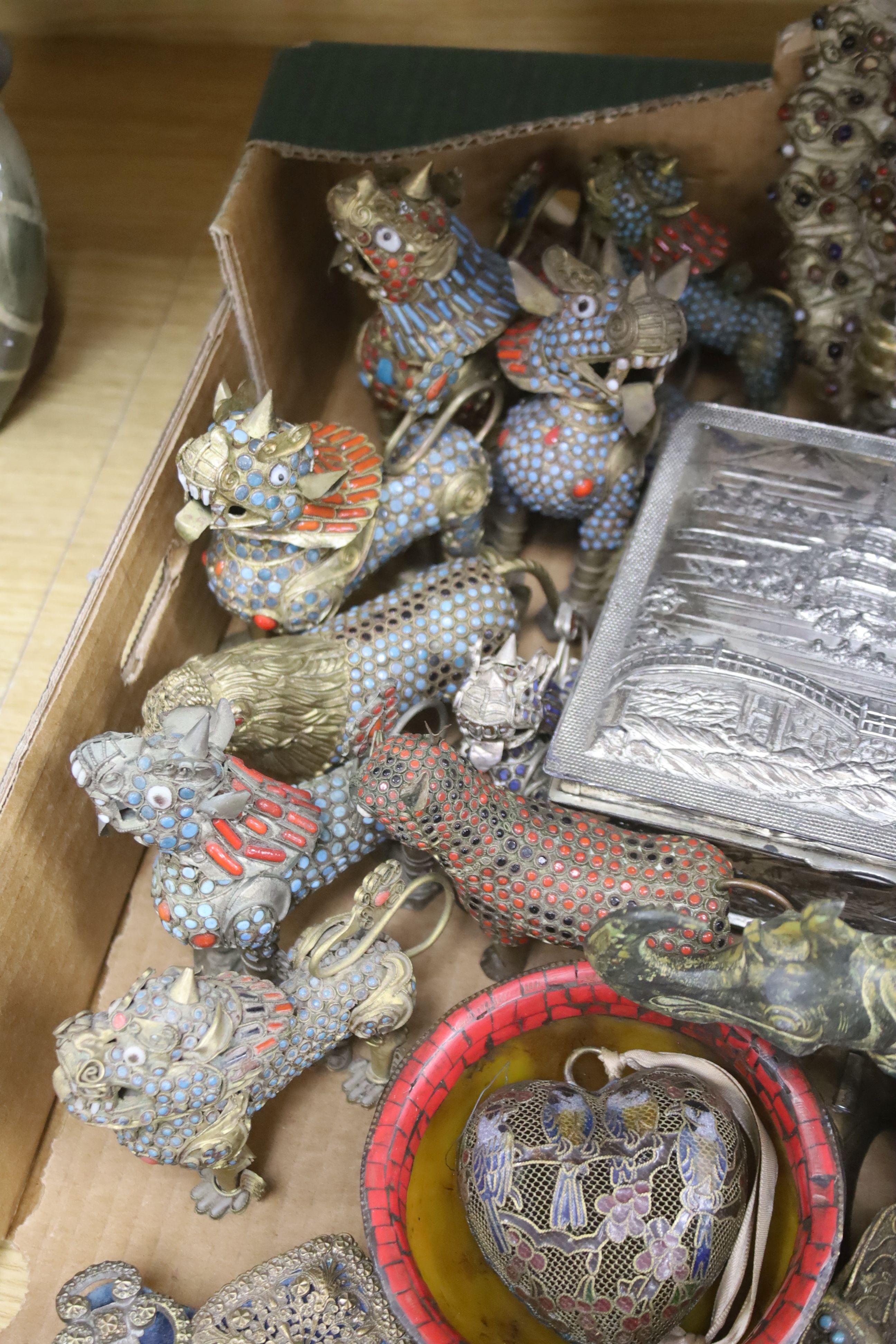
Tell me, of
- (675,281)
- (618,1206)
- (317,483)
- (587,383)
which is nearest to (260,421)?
(317,483)

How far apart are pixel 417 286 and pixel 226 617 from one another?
1.25 feet

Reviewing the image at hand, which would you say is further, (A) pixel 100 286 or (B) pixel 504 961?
(A) pixel 100 286

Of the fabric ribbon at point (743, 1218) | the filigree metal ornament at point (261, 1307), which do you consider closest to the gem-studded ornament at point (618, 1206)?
the fabric ribbon at point (743, 1218)

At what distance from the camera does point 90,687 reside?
3.35 feet

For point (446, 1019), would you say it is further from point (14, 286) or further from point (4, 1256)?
point (14, 286)

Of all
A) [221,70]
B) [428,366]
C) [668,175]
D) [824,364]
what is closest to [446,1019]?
[428,366]

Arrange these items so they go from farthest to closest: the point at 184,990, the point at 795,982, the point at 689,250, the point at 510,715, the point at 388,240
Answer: the point at 689,250
the point at 388,240
the point at 510,715
the point at 184,990
the point at 795,982

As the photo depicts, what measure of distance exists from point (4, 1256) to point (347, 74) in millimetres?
1132

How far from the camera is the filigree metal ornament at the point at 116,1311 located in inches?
35.2

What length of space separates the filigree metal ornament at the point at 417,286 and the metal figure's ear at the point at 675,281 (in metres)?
0.15

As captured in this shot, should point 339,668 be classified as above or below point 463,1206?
above

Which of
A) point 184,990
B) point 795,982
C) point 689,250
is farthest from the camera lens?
point 689,250

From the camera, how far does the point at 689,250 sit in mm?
1274

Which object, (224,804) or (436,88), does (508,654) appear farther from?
(436,88)
